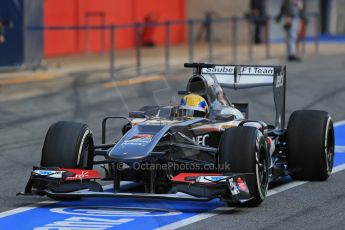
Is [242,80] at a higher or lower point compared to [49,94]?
higher

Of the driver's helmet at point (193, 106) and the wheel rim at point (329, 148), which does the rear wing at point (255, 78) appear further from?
the driver's helmet at point (193, 106)

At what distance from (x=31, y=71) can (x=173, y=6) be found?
35.2 feet

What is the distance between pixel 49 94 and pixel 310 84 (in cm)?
559

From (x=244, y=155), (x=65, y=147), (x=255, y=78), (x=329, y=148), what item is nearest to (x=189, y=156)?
(x=244, y=155)

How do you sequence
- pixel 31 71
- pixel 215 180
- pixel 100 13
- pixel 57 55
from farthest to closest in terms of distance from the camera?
pixel 100 13 < pixel 57 55 < pixel 31 71 < pixel 215 180

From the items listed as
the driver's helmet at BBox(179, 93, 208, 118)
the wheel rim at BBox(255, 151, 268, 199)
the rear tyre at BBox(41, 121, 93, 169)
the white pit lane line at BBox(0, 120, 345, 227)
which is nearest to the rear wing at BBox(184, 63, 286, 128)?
the driver's helmet at BBox(179, 93, 208, 118)

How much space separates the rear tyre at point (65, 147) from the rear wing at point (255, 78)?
2194 mm

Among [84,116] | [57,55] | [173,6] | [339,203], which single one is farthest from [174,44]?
[339,203]

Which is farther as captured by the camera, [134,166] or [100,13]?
[100,13]

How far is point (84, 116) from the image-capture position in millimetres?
17500

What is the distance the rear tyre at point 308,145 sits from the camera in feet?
35.2

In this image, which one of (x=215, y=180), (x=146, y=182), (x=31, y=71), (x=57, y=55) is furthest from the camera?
(x=57, y=55)

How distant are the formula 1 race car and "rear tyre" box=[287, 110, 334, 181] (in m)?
0.01

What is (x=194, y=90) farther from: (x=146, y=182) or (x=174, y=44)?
(x=174, y=44)
